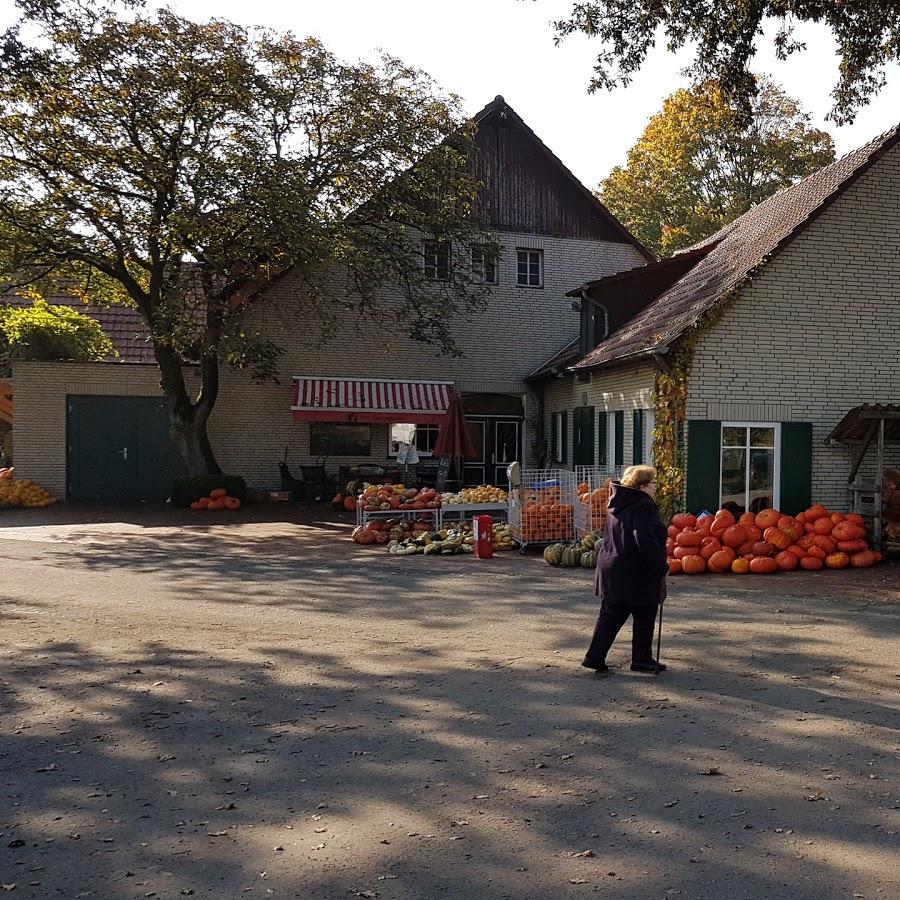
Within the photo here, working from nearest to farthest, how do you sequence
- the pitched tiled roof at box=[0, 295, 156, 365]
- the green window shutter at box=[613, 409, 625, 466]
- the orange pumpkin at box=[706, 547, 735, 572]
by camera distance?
1. the orange pumpkin at box=[706, 547, 735, 572]
2. the green window shutter at box=[613, 409, 625, 466]
3. the pitched tiled roof at box=[0, 295, 156, 365]

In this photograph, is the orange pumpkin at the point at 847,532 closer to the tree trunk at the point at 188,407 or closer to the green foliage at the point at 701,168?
the tree trunk at the point at 188,407

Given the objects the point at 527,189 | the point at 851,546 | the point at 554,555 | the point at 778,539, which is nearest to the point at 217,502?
the point at 554,555

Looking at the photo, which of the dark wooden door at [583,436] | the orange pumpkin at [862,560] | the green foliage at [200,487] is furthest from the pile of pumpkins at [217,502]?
the orange pumpkin at [862,560]

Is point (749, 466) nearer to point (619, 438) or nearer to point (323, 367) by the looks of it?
point (619, 438)

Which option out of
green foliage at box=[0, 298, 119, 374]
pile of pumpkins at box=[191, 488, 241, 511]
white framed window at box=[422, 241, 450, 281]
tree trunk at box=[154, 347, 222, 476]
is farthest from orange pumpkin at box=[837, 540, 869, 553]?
green foliage at box=[0, 298, 119, 374]

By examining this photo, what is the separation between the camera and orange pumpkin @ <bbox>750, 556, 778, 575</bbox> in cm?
1186

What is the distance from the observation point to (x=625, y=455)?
55.2 feet

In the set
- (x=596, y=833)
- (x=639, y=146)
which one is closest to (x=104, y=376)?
(x=596, y=833)

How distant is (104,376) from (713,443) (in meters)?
15.5

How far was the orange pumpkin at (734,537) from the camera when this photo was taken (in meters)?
12.2

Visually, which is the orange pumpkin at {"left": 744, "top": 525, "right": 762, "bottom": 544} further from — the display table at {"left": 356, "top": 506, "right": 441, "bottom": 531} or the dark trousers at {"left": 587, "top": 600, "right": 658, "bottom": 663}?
the dark trousers at {"left": 587, "top": 600, "right": 658, "bottom": 663}

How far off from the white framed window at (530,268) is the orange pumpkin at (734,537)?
44.6 ft

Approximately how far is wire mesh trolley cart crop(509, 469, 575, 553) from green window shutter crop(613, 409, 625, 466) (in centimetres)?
324

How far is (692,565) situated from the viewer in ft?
38.8
